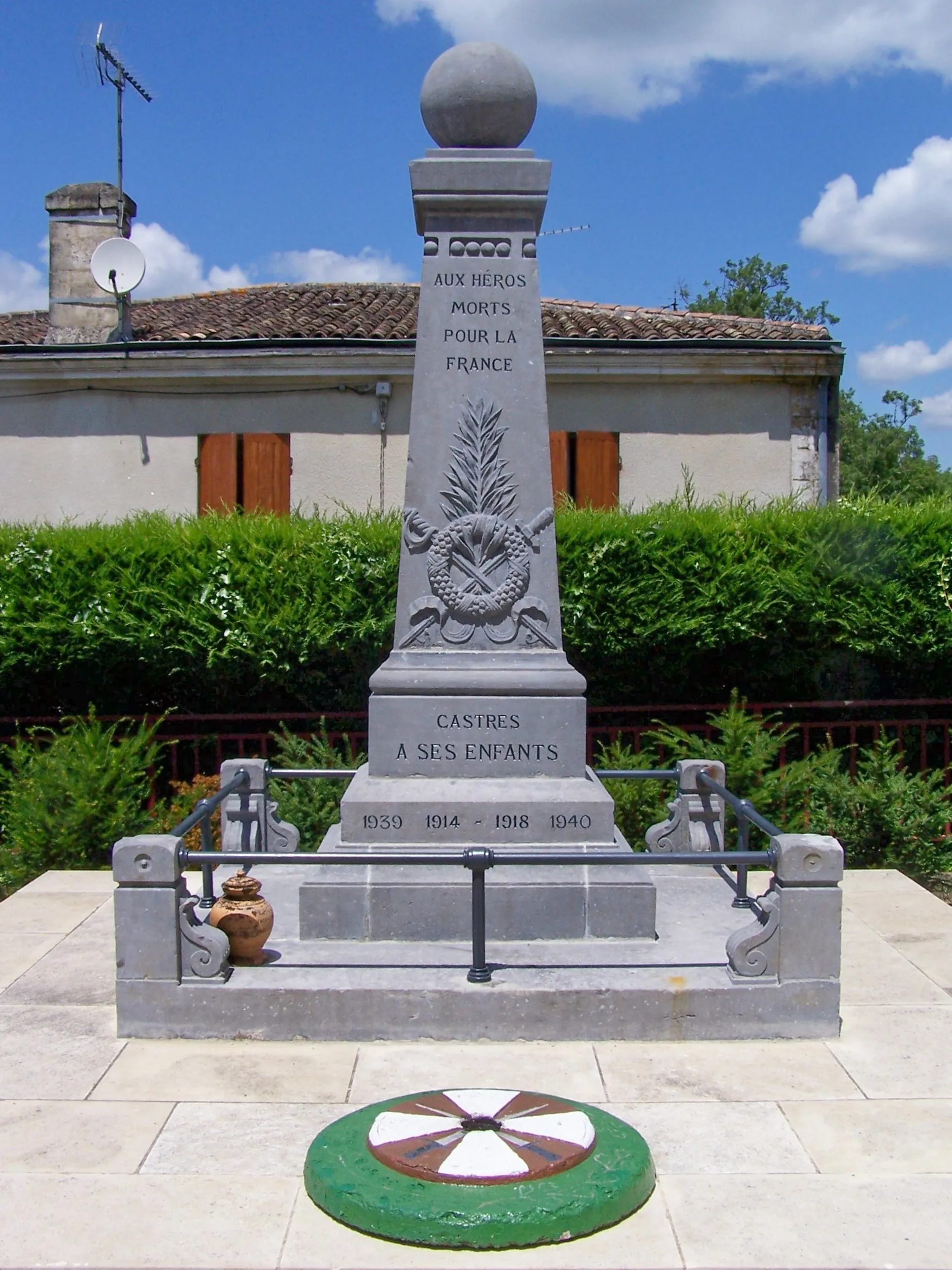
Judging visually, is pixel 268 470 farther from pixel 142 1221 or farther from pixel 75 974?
pixel 142 1221

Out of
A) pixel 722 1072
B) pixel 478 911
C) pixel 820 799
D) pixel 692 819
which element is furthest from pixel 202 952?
pixel 820 799

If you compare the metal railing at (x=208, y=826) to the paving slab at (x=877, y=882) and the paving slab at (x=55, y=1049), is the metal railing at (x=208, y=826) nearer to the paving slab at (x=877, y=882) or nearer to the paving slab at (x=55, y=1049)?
the paving slab at (x=55, y=1049)

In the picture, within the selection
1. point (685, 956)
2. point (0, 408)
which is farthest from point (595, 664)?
point (0, 408)

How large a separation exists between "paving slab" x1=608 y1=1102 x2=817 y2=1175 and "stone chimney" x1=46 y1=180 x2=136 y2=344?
47.9ft

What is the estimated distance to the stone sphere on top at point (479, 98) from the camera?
6285mm

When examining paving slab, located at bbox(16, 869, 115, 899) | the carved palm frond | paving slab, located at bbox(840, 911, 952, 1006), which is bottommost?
paving slab, located at bbox(16, 869, 115, 899)

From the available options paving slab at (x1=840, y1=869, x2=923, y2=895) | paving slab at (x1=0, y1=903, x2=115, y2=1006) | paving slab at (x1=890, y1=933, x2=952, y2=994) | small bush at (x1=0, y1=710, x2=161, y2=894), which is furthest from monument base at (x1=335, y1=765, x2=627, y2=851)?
small bush at (x1=0, y1=710, x2=161, y2=894)

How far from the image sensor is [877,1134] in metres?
4.22

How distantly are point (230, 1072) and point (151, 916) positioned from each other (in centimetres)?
73

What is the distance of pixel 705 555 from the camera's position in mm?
9883

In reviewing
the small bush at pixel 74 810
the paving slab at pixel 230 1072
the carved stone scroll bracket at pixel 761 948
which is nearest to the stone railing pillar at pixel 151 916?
the paving slab at pixel 230 1072

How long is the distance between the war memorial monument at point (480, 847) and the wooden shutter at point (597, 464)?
30.4 ft

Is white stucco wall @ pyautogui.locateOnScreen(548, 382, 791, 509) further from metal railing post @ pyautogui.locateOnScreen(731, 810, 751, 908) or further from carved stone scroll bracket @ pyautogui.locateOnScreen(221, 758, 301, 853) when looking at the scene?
metal railing post @ pyautogui.locateOnScreen(731, 810, 751, 908)

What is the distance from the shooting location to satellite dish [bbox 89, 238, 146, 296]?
629 inches
